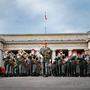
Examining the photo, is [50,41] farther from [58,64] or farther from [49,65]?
[49,65]

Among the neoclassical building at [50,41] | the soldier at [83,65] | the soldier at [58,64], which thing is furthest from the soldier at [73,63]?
the neoclassical building at [50,41]

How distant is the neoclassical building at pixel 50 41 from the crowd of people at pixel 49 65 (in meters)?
43.5

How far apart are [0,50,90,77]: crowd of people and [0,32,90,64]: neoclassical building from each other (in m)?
43.5

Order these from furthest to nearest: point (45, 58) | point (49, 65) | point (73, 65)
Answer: point (73, 65)
point (49, 65)
point (45, 58)

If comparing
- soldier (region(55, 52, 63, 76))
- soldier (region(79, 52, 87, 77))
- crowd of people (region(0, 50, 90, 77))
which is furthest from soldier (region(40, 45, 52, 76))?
soldier (region(79, 52, 87, 77))

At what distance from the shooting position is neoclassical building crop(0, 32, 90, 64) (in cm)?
6397

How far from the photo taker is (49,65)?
18.5m

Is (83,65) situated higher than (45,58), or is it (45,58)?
(45,58)

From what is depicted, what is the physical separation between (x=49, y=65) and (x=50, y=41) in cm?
4587

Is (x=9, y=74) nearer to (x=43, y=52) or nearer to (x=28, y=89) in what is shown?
(x=43, y=52)

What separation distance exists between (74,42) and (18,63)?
45.0 m

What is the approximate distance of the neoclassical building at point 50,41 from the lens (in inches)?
2518

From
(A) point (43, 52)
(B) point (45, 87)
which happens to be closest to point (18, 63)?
(A) point (43, 52)

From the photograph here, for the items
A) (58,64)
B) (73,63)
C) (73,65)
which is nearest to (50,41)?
(58,64)
